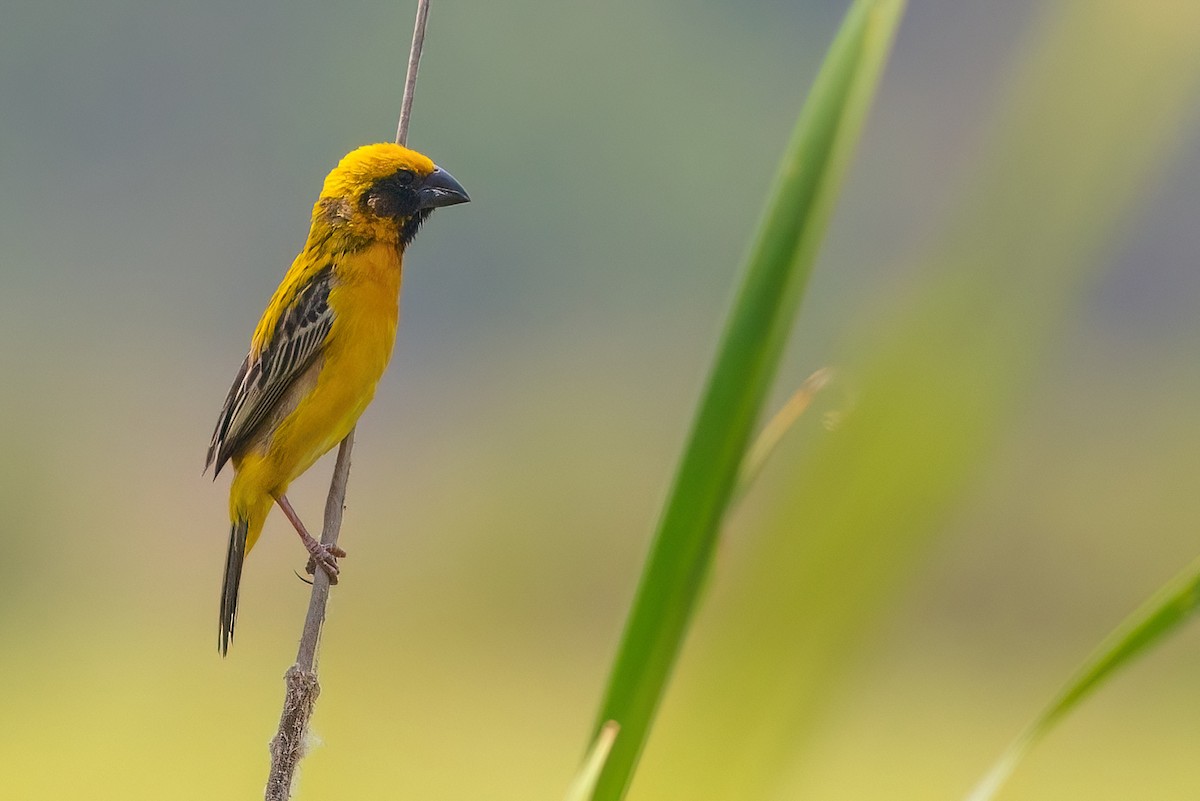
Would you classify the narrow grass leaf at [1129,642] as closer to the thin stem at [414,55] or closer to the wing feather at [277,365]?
the thin stem at [414,55]

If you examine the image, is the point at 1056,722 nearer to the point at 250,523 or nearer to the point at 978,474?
the point at 978,474

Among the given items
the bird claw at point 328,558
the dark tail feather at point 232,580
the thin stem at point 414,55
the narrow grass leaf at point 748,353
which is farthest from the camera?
the dark tail feather at point 232,580

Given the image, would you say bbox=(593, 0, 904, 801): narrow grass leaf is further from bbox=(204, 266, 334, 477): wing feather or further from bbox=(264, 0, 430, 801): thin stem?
bbox=(204, 266, 334, 477): wing feather

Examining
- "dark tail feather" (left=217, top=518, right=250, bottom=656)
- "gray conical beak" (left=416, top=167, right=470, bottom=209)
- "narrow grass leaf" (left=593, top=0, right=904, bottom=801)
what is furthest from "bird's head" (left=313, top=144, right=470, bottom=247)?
"narrow grass leaf" (left=593, top=0, right=904, bottom=801)

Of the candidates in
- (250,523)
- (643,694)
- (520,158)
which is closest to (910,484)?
(643,694)

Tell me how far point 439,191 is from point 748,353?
1.21m

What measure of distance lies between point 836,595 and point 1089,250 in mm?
120

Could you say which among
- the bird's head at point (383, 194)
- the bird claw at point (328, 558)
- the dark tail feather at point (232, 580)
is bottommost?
the dark tail feather at point (232, 580)

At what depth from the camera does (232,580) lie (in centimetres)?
147

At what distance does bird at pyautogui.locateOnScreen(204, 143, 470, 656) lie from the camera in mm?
1501

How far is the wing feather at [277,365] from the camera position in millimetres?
1522

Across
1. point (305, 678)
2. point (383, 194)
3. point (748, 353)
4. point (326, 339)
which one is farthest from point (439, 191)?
point (748, 353)

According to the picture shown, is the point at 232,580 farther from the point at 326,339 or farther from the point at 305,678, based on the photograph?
the point at 305,678

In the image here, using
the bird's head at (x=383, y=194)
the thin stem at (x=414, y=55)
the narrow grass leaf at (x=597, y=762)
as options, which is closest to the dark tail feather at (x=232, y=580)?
the bird's head at (x=383, y=194)
